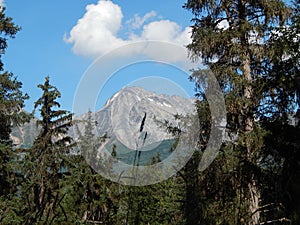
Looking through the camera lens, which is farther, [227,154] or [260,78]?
[260,78]

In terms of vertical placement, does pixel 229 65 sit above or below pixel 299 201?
above

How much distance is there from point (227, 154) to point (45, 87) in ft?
49.7

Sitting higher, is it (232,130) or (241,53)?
(241,53)

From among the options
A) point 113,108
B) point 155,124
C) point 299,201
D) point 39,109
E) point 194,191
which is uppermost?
point 39,109

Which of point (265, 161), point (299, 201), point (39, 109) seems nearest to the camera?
point (299, 201)

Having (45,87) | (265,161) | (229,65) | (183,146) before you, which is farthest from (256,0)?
(45,87)

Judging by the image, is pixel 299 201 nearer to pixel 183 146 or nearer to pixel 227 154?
pixel 227 154

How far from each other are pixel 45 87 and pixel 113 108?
1730cm

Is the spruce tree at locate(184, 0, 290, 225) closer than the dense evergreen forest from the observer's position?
No

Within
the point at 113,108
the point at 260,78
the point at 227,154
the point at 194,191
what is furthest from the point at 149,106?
the point at 260,78

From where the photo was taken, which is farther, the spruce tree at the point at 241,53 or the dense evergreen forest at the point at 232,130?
the spruce tree at the point at 241,53

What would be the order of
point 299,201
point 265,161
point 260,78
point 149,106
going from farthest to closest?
point 260,78, point 265,161, point 149,106, point 299,201

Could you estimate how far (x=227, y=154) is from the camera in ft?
26.6

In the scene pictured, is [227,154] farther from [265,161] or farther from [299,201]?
[299,201]
